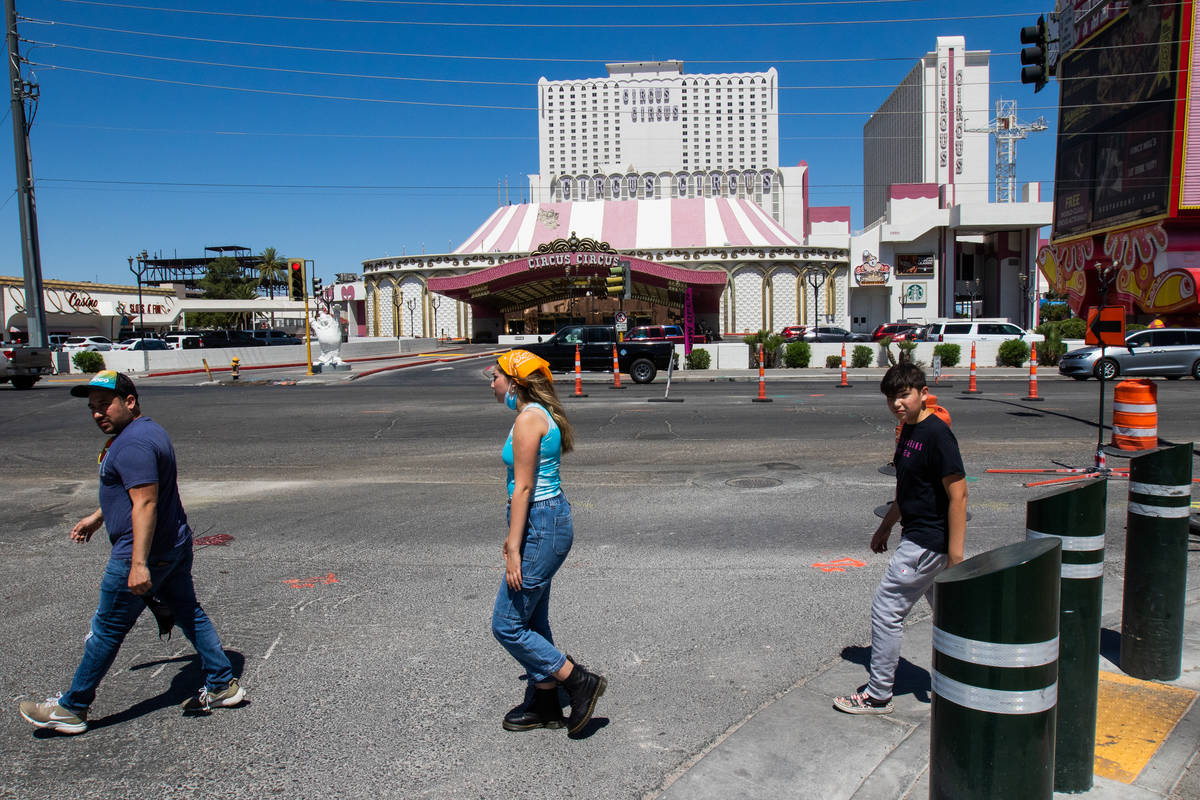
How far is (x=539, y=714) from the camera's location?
3.69 meters

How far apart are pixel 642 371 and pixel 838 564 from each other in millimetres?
17686

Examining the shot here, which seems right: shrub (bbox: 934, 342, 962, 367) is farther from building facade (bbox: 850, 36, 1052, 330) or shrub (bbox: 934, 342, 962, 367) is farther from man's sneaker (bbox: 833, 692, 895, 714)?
building facade (bbox: 850, 36, 1052, 330)

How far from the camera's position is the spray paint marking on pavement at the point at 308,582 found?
5754 millimetres

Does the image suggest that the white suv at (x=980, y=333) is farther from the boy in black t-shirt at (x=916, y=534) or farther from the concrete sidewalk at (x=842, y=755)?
the boy in black t-shirt at (x=916, y=534)

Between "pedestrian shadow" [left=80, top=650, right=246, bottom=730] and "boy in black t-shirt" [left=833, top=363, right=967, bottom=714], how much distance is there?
321 centimetres

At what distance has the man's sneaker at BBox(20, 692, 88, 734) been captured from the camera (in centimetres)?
357

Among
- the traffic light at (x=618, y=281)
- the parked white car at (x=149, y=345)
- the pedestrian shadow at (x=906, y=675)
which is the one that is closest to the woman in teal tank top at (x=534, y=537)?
the pedestrian shadow at (x=906, y=675)

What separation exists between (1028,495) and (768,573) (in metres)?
3.96

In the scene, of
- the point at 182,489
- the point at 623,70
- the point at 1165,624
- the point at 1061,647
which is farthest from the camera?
the point at 623,70

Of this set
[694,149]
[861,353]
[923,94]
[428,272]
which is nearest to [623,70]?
[694,149]

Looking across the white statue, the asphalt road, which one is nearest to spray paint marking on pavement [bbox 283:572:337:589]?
the asphalt road

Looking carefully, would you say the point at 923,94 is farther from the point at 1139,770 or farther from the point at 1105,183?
the point at 1139,770

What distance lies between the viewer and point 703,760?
3.34 meters

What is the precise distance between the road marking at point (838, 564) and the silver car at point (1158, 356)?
20186 millimetres
